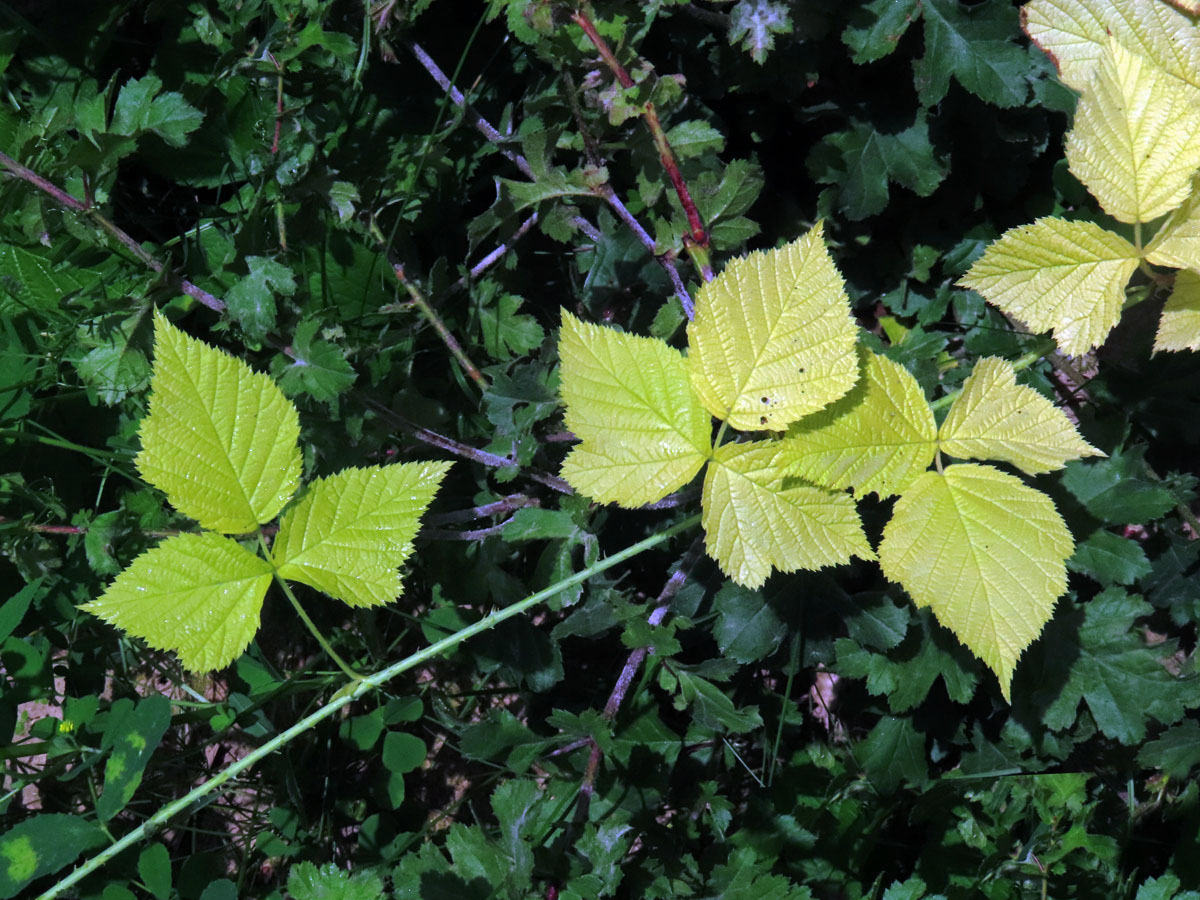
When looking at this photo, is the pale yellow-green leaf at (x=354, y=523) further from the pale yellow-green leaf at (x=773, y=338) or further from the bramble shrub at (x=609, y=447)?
the pale yellow-green leaf at (x=773, y=338)

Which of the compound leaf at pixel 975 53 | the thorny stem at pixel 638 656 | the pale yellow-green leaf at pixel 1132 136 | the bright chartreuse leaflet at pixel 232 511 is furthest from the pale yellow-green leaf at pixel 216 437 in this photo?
the compound leaf at pixel 975 53

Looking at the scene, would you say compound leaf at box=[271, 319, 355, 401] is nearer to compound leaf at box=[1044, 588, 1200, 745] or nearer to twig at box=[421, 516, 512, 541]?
twig at box=[421, 516, 512, 541]

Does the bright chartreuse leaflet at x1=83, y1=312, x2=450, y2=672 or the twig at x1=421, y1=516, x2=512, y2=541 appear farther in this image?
the twig at x1=421, y1=516, x2=512, y2=541

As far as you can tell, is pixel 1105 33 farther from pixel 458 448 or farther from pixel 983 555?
pixel 458 448

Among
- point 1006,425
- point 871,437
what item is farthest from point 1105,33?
point 871,437

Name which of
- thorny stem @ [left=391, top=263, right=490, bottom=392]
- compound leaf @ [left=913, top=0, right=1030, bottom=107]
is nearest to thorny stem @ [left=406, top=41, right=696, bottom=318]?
thorny stem @ [left=391, top=263, right=490, bottom=392]

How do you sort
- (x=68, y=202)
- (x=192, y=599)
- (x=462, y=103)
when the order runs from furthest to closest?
(x=462, y=103)
(x=68, y=202)
(x=192, y=599)

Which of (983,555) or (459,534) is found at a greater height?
(983,555)
